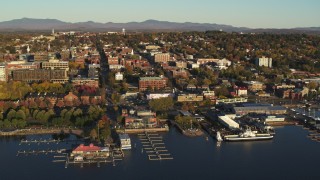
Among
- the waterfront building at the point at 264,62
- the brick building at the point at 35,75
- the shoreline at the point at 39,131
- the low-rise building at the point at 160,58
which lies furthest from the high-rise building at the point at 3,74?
the waterfront building at the point at 264,62

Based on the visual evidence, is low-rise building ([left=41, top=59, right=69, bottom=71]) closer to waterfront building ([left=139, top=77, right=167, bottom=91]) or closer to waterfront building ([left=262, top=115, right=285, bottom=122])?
waterfront building ([left=139, top=77, right=167, bottom=91])

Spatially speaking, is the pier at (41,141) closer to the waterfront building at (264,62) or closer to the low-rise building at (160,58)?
the low-rise building at (160,58)

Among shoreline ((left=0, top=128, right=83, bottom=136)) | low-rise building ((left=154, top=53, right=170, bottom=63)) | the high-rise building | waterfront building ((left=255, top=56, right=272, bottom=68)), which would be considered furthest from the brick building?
waterfront building ((left=255, top=56, right=272, bottom=68))

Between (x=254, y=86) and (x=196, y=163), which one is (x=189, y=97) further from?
(x=196, y=163)

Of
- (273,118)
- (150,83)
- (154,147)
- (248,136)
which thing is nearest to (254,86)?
(150,83)

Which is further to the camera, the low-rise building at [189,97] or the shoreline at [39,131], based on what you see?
the low-rise building at [189,97]

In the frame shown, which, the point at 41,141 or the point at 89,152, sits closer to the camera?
the point at 89,152

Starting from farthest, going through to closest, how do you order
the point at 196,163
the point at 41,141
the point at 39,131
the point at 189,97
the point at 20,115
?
the point at 189,97 < the point at 20,115 < the point at 39,131 < the point at 41,141 < the point at 196,163
